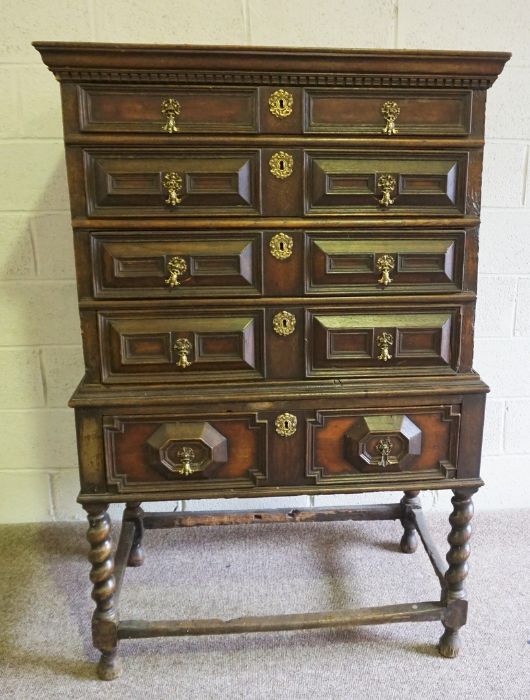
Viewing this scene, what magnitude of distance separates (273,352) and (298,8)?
1.22 m

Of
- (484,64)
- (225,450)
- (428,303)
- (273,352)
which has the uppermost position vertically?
(484,64)

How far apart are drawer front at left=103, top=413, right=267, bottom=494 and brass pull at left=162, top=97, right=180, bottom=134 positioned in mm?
681

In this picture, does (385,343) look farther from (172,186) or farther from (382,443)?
(172,186)

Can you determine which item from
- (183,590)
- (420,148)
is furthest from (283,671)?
(420,148)

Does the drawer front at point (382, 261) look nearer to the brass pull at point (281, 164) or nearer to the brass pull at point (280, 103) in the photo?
the brass pull at point (281, 164)

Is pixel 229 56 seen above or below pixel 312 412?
above

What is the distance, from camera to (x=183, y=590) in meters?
1.97

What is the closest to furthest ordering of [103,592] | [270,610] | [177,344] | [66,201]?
[177,344] < [103,592] < [270,610] < [66,201]

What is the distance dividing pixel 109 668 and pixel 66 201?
146cm

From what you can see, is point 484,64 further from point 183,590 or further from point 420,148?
point 183,590

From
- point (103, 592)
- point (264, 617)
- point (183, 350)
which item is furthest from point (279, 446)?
point (103, 592)

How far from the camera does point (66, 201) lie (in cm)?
Answer: 206

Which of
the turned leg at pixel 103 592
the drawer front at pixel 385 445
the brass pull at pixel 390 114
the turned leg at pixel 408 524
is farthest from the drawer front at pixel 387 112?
the turned leg at pixel 408 524

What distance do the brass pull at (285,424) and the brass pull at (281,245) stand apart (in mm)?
398
